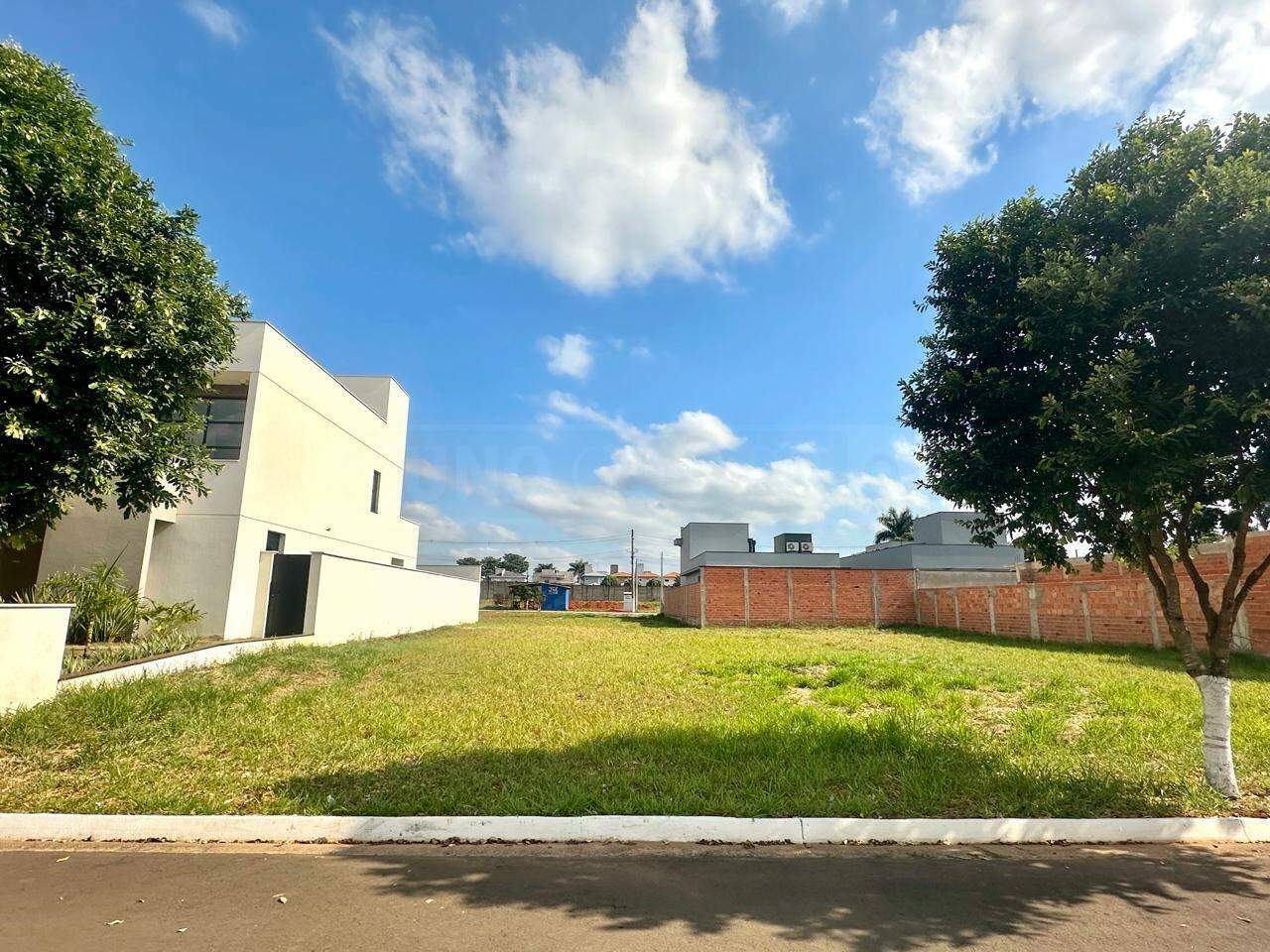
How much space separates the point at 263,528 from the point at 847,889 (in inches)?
535

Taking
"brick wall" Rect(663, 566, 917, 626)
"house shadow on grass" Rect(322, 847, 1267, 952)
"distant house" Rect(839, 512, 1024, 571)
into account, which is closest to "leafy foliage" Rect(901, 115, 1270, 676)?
"house shadow on grass" Rect(322, 847, 1267, 952)

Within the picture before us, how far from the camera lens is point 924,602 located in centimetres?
2470

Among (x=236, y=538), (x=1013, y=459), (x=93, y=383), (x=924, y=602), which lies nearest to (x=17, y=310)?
(x=93, y=383)

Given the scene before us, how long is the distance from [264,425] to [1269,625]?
799 inches

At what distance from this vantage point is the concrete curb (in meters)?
4.31

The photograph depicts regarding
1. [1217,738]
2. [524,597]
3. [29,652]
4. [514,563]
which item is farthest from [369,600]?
[514,563]

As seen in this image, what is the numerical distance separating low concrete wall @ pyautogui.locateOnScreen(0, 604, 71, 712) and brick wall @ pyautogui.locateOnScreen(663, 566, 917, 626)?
2040 centimetres

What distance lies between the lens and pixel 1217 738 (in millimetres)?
5137

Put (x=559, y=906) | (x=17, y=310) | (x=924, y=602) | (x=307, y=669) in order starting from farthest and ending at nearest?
(x=924, y=602), (x=307, y=669), (x=17, y=310), (x=559, y=906)

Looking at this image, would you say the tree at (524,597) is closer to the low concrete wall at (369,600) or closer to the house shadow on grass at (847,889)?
the low concrete wall at (369,600)

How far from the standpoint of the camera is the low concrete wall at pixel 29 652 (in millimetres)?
6551

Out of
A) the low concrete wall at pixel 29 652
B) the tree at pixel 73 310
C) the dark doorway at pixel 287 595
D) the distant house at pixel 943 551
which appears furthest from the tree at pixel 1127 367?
the distant house at pixel 943 551

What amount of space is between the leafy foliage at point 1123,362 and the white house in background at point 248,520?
494 inches

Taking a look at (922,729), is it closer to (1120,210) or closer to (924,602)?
(1120,210)
